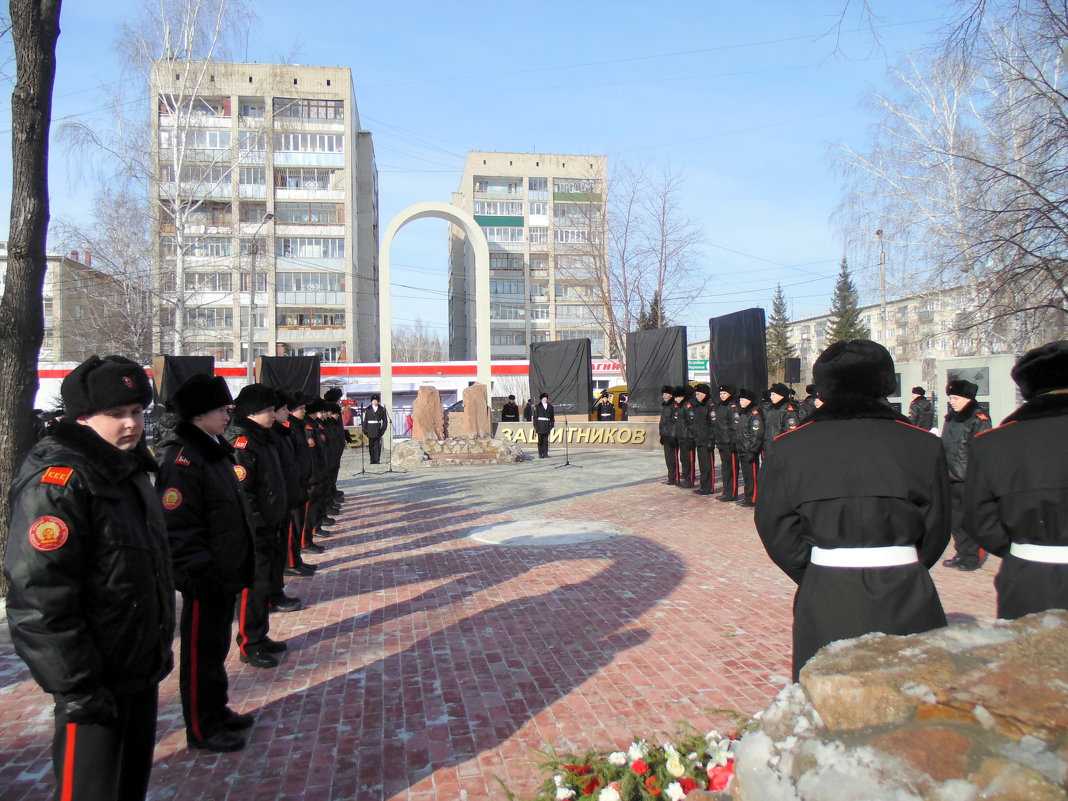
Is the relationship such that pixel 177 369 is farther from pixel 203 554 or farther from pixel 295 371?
pixel 203 554

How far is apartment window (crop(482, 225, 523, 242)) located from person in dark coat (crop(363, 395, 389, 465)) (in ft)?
190

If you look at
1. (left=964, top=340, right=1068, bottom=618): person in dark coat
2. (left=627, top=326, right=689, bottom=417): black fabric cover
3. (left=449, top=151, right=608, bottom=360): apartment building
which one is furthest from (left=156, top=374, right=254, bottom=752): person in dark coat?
(left=449, top=151, right=608, bottom=360): apartment building

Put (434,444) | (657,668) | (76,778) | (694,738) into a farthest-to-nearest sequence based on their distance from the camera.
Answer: (434,444) → (657,668) → (694,738) → (76,778)

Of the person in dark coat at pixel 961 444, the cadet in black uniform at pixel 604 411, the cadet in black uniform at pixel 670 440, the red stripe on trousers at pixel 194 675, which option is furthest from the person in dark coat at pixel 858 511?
the cadet in black uniform at pixel 604 411

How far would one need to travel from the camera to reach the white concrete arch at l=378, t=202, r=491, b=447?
25156mm

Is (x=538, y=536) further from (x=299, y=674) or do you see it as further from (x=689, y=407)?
(x=689, y=407)

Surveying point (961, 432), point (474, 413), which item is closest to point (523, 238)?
point (474, 413)

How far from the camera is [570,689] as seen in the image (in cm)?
464

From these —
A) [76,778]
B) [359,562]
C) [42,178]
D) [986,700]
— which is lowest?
[359,562]

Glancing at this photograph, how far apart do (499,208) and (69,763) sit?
7822cm

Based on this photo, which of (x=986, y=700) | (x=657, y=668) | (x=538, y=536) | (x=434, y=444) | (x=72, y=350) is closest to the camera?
(x=986, y=700)

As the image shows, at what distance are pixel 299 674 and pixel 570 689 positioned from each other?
6.06 feet

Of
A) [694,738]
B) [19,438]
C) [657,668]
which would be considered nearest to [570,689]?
[657,668]

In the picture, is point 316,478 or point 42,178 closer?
point 42,178
